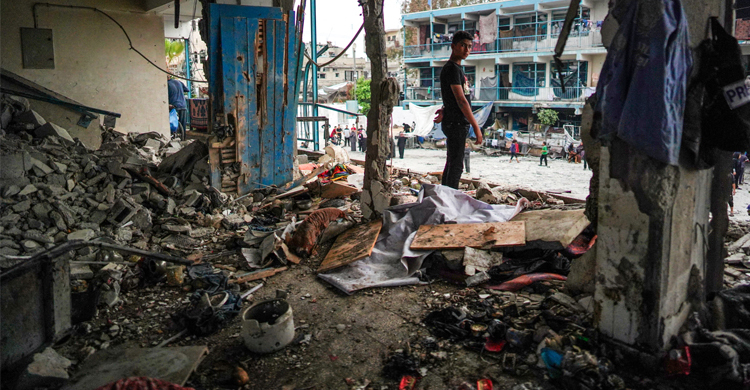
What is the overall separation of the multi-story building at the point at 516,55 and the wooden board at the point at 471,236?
22392 mm

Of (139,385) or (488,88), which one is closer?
(139,385)

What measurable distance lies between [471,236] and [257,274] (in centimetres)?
197

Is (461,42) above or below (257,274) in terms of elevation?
above

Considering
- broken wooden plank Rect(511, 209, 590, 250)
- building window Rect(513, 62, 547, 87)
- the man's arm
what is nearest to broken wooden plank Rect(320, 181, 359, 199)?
the man's arm

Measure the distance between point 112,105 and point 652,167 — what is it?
36.3 ft

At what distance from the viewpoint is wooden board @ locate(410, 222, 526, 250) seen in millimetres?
4375

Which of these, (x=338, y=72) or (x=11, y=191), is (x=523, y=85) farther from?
(x=11, y=191)

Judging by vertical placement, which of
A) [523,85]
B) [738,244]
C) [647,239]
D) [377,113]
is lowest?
[738,244]

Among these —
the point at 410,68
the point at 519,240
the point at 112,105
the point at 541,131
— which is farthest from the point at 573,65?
the point at 519,240

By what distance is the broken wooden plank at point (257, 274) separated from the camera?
454cm

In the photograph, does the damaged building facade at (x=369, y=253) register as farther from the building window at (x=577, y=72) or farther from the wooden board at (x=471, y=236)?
the building window at (x=577, y=72)

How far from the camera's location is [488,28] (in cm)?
2862

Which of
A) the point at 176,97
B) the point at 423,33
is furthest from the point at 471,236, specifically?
the point at 423,33

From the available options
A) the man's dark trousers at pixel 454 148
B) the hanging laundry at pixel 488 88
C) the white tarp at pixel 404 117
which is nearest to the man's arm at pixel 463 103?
the man's dark trousers at pixel 454 148
